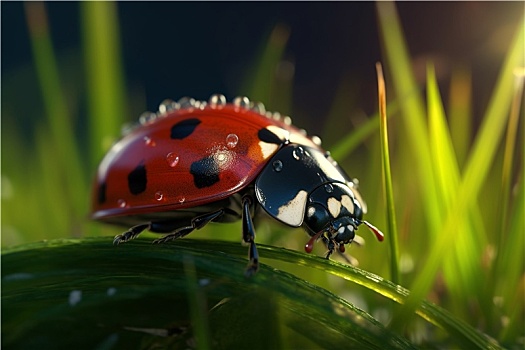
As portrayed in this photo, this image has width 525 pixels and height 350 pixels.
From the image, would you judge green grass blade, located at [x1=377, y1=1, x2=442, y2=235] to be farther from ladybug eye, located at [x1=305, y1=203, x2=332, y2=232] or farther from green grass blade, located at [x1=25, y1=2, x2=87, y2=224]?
green grass blade, located at [x1=25, y1=2, x2=87, y2=224]

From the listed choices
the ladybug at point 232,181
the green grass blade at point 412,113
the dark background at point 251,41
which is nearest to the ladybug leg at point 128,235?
the ladybug at point 232,181

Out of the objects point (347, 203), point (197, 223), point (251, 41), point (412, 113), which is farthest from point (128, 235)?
point (251, 41)

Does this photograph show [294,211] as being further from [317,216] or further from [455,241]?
[455,241]

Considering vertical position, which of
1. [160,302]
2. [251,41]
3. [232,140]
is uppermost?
[251,41]

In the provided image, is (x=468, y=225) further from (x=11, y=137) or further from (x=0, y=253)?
(x=11, y=137)

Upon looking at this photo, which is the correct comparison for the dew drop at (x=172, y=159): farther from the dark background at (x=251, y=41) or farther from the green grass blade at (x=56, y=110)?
the dark background at (x=251, y=41)

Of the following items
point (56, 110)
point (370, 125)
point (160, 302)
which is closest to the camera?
point (160, 302)

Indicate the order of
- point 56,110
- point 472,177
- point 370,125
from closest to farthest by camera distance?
point 472,177, point 370,125, point 56,110
